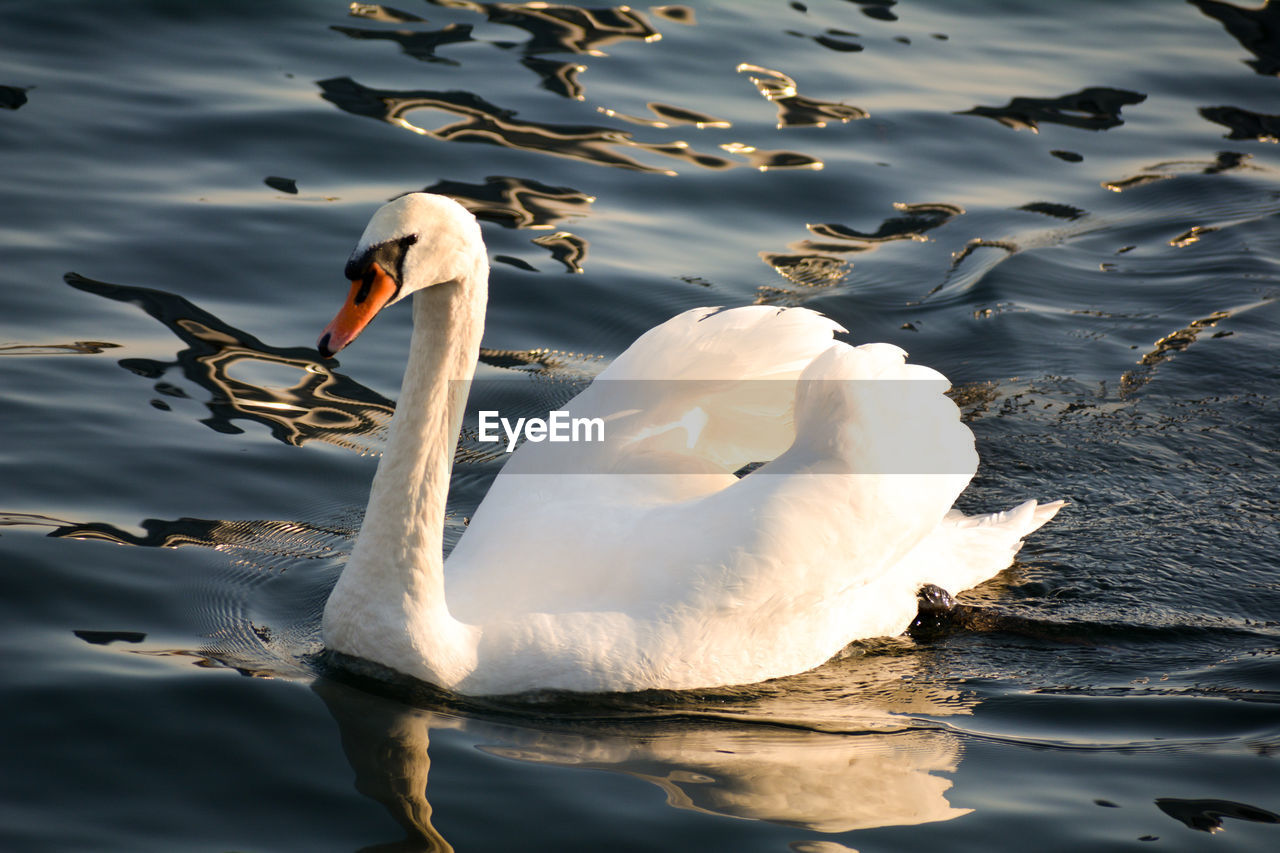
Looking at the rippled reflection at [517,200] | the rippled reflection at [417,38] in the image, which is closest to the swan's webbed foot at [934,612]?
the rippled reflection at [517,200]

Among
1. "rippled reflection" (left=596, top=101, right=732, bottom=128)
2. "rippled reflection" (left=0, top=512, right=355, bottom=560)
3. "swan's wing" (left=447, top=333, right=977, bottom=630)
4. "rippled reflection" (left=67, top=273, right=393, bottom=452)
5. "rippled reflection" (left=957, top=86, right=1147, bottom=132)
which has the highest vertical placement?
"rippled reflection" (left=957, top=86, right=1147, bottom=132)

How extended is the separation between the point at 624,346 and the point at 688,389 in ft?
8.65

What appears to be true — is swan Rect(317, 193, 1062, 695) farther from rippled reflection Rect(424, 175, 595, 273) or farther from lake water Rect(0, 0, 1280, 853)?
rippled reflection Rect(424, 175, 595, 273)

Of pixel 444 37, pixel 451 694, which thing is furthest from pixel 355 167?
pixel 451 694

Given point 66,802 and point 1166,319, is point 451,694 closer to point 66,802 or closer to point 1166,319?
point 66,802

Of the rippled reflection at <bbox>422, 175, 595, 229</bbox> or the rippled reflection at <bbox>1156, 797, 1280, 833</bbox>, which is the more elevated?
A: the rippled reflection at <bbox>422, 175, 595, 229</bbox>

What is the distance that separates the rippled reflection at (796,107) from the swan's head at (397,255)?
7.38 m

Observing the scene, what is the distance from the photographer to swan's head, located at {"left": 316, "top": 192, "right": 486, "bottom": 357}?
176 inches

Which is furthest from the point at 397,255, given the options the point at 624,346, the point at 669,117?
the point at 669,117

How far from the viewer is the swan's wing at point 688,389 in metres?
5.77

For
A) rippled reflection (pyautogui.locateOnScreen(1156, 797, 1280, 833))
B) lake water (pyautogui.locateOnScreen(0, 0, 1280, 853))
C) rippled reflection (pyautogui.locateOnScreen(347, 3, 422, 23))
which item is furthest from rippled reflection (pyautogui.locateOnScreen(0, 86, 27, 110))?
rippled reflection (pyautogui.locateOnScreen(1156, 797, 1280, 833))

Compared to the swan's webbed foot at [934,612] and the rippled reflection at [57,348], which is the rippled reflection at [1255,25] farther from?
the rippled reflection at [57,348]

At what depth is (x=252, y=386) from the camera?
734 centimetres

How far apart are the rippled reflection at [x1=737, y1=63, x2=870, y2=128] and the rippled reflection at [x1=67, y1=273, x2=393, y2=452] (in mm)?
5309
